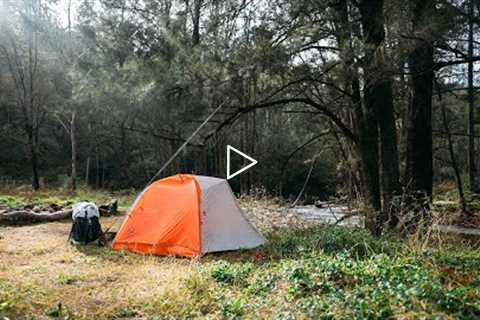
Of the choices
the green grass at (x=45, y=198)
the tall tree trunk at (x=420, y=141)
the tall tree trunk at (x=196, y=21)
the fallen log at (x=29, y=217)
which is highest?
the tall tree trunk at (x=196, y=21)

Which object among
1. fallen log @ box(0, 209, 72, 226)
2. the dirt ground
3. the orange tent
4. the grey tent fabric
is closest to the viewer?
the dirt ground

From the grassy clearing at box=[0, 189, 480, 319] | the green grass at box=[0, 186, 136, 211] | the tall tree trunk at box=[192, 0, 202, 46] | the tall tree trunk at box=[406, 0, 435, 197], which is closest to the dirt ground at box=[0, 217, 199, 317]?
the grassy clearing at box=[0, 189, 480, 319]

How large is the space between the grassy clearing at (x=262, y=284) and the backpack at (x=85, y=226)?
68cm

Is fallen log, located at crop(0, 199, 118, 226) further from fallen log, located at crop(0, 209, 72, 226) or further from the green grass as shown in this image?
the green grass

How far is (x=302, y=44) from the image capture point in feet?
19.4

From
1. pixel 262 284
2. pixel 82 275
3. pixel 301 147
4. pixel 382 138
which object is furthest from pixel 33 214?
pixel 382 138

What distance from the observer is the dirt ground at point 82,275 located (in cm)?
377

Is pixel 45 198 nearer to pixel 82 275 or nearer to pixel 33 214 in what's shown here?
pixel 33 214

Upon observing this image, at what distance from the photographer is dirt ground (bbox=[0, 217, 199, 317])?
377 cm

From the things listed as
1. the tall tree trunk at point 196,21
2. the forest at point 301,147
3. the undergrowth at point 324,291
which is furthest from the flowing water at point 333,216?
the tall tree trunk at point 196,21

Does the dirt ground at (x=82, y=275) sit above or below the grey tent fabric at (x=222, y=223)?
below

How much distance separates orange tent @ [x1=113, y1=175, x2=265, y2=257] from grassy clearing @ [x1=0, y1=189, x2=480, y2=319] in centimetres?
29

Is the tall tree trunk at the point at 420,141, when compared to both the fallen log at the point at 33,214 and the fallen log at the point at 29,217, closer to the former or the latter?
the fallen log at the point at 33,214

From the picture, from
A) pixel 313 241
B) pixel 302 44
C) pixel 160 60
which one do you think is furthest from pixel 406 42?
pixel 160 60
